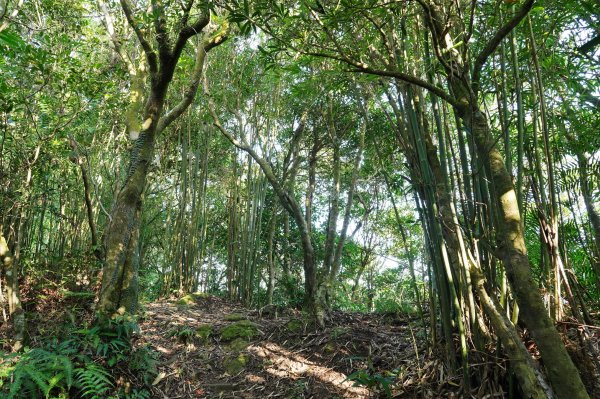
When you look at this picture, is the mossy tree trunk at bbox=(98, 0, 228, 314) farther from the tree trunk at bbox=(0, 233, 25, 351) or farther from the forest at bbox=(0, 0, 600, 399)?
the tree trunk at bbox=(0, 233, 25, 351)

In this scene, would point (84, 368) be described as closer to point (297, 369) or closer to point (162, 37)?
point (297, 369)

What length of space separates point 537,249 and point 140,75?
3400mm

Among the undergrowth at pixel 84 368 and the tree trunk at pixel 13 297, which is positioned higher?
the tree trunk at pixel 13 297

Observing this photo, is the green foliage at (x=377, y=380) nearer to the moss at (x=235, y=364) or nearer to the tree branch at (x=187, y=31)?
the moss at (x=235, y=364)

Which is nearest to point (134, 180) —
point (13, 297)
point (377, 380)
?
point (13, 297)

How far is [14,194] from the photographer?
3.42m

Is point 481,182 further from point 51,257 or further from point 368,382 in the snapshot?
point 51,257

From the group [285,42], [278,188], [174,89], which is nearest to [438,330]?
[285,42]

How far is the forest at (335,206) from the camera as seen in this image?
1532 mm

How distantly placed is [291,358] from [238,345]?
0.60 meters

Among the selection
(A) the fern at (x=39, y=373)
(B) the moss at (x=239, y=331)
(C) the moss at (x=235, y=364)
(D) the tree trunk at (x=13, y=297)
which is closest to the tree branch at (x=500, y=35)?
(A) the fern at (x=39, y=373)

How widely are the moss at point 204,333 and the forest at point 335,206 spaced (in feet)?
0.20

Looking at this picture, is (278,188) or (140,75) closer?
(140,75)

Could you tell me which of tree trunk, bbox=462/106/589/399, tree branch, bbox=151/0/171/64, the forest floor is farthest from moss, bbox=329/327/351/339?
tree branch, bbox=151/0/171/64
